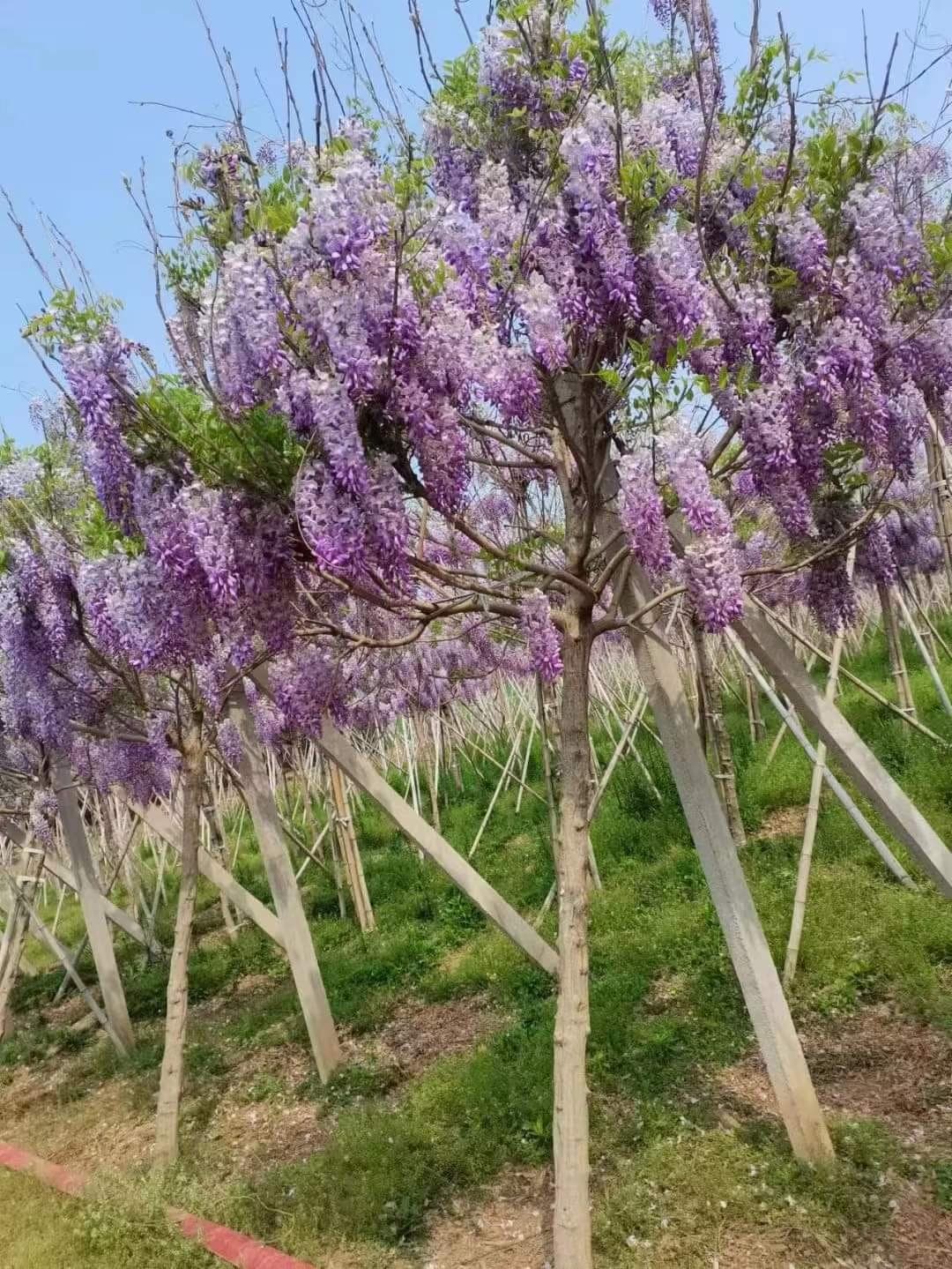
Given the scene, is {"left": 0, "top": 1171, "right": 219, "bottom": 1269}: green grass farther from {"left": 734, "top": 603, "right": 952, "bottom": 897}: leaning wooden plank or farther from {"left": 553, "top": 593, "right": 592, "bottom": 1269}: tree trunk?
{"left": 734, "top": 603, "right": 952, "bottom": 897}: leaning wooden plank

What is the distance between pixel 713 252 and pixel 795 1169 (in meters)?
3.83

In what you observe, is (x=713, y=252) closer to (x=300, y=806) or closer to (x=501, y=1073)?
(x=501, y=1073)

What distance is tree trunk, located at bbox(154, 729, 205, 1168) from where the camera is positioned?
5.15 metres

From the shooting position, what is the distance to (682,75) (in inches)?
167

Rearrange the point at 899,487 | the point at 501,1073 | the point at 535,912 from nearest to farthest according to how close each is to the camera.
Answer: the point at 501,1073 < the point at 535,912 < the point at 899,487

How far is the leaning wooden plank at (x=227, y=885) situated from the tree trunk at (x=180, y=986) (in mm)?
988

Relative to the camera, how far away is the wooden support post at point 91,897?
7633mm

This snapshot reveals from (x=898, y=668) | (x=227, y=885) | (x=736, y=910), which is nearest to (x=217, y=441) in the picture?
(x=736, y=910)

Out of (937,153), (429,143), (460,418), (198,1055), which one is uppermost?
(429,143)

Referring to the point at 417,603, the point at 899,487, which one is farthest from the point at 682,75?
the point at 899,487

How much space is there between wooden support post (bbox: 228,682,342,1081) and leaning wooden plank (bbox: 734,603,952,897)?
138 inches

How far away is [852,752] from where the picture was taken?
417 cm

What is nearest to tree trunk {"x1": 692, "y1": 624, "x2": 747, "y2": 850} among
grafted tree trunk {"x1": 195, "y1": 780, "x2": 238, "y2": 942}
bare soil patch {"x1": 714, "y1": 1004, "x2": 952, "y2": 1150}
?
bare soil patch {"x1": 714, "y1": 1004, "x2": 952, "y2": 1150}

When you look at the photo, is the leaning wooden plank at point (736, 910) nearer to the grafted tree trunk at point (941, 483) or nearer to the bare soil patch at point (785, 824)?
the grafted tree trunk at point (941, 483)
